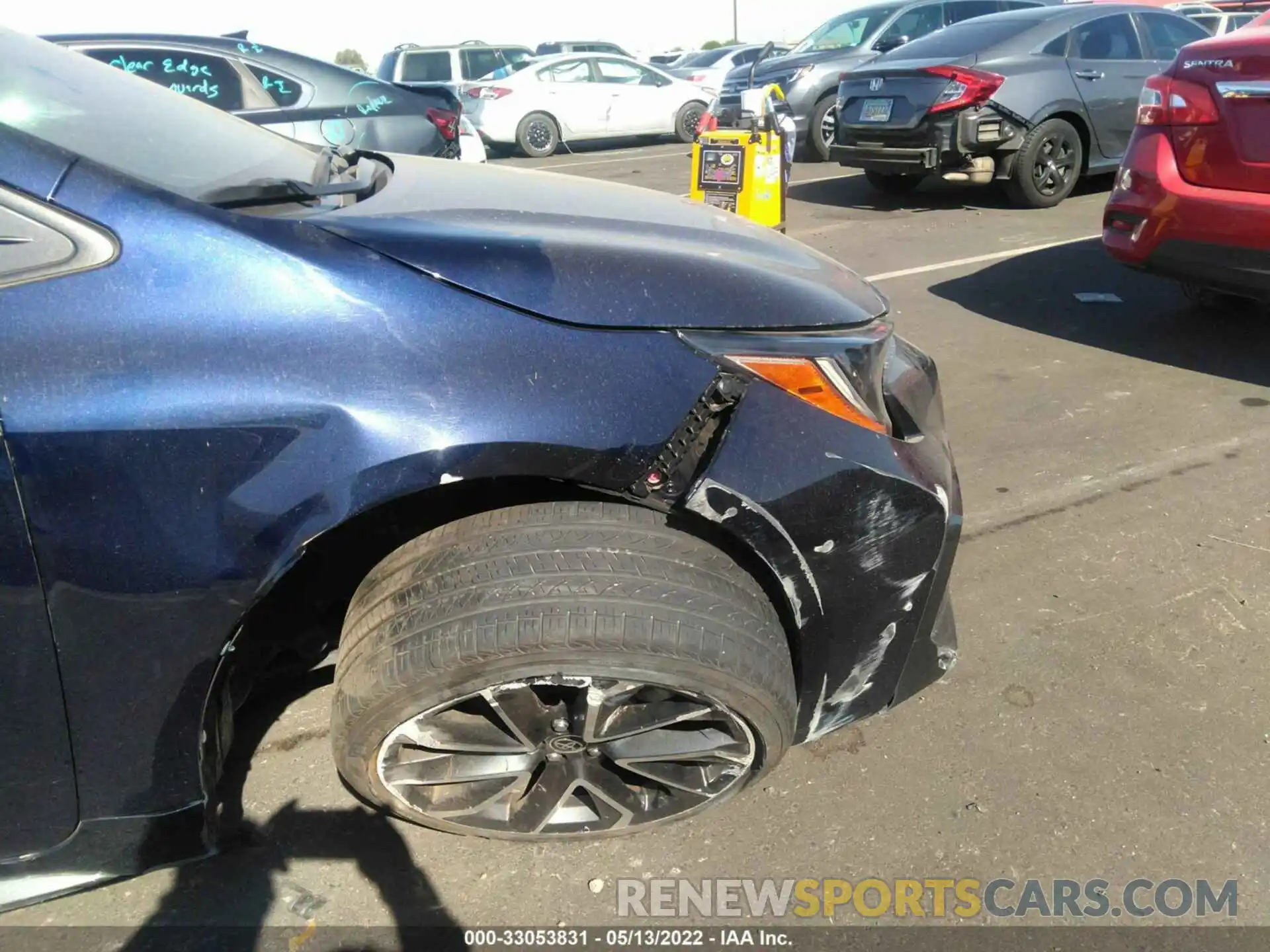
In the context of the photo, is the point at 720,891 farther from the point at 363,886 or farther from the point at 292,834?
the point at 292,834

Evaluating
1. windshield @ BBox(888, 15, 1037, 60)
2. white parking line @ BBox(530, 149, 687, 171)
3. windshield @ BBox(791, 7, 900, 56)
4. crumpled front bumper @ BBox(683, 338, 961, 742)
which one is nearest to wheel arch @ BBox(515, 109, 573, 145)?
white parking line @ BBox(530, 149, 687, 171)

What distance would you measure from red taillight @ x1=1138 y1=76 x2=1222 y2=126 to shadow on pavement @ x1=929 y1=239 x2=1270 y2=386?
1.06m

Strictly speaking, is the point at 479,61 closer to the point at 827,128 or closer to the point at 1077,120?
the point at 827,128

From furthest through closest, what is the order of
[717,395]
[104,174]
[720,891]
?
[720,891], [717,395], [104,174]

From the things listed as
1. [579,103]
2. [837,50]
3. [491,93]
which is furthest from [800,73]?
[491,93]

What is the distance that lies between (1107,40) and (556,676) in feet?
27.4

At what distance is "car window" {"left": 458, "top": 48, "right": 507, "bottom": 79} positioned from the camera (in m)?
15.5

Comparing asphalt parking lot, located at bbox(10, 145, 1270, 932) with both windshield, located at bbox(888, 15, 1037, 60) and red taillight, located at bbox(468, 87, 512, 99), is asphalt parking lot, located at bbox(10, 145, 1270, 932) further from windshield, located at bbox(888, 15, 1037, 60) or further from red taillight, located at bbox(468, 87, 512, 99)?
red taillight, located at bbox(468, 87, 512, 99)

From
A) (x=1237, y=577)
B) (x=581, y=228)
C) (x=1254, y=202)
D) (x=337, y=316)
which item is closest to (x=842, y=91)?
(x=1254, y=202)

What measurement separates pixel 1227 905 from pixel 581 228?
184 centimetres

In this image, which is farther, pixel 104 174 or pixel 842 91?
pixel 842 91

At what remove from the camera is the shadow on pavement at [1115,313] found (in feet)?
14.6

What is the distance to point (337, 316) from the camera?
5.01ft

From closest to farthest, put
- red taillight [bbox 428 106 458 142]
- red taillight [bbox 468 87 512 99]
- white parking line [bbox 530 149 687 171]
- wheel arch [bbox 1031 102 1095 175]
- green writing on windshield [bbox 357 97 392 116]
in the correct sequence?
1. green writing on windshield [bbox 357 97 392 116]
2. red taillight [bbox 428 106 458 142]
3. wheel arch [bbox 1031 102 1095 175]
4. white parking line [bbox 530 149 687 171]
5. red taillight [bbox 468 87 512 99]
